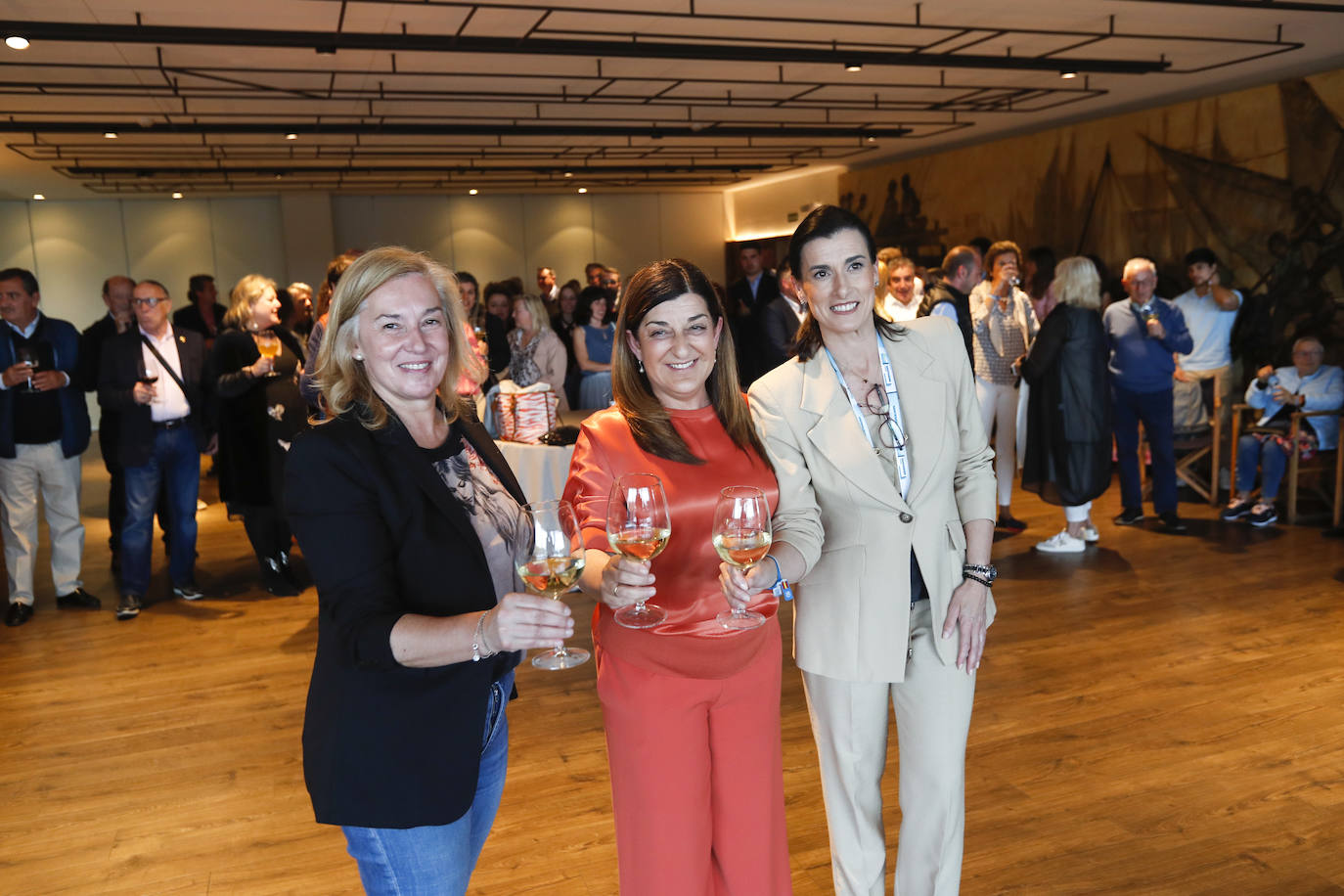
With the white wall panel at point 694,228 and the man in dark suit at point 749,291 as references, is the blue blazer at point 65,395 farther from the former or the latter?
the white wall panel at point 694,228

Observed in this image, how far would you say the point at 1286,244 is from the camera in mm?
8844

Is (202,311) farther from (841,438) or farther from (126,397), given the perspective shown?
(841,438)

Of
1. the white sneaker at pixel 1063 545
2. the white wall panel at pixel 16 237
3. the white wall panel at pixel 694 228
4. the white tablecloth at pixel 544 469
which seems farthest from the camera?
the white wall panel at pixel 694 228

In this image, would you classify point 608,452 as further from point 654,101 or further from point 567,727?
point 654,101

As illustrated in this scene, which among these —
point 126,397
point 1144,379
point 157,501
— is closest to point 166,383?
point 126,397

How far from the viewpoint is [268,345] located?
5.52 m

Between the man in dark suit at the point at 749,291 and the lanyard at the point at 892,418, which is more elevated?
the man in dark suit at the point at 749,291

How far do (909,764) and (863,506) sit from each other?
21.9 inches

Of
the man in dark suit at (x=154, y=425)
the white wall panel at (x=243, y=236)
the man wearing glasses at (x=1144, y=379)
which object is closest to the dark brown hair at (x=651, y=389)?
the man in dark suit at (x=154, y=425)

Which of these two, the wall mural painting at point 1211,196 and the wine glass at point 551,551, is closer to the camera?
the wine glass at point 551,551

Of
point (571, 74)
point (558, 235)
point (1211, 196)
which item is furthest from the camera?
point (558, 235)

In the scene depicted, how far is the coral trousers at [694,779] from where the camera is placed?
1.83 metres

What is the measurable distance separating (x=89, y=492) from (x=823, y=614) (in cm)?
968

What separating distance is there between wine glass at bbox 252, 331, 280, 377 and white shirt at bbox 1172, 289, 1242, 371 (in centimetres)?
663
